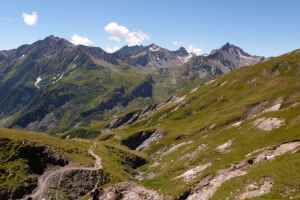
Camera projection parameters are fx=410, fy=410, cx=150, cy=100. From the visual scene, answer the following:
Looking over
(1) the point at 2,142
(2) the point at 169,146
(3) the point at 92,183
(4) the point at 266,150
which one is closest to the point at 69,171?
(3) the point at 92,183

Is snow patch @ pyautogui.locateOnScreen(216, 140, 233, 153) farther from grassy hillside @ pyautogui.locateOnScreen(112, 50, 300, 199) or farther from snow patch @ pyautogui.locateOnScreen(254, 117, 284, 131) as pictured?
snow patch @ pyautogui.locateOnScreen(254, 117, 284, 131)

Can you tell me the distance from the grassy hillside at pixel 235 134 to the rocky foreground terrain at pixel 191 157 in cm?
16

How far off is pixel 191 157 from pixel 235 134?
1228cm

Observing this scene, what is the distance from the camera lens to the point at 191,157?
331 feet

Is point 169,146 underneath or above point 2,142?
underneath

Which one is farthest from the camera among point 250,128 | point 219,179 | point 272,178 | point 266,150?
point 250,128

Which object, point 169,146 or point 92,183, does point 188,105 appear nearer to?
point 169,146

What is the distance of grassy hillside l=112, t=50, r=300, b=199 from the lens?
5381cm

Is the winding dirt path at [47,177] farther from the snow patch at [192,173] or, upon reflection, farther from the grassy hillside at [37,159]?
the snow patch at [192,173]

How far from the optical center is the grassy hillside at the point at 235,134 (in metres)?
53.8

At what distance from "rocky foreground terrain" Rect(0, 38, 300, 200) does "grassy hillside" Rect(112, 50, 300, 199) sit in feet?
0.52

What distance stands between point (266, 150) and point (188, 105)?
128751 mm

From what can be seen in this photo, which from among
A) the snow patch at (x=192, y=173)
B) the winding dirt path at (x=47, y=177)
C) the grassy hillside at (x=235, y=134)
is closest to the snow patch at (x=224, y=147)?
the grassy hillside at (x=235, y=134)

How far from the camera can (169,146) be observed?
134 m
